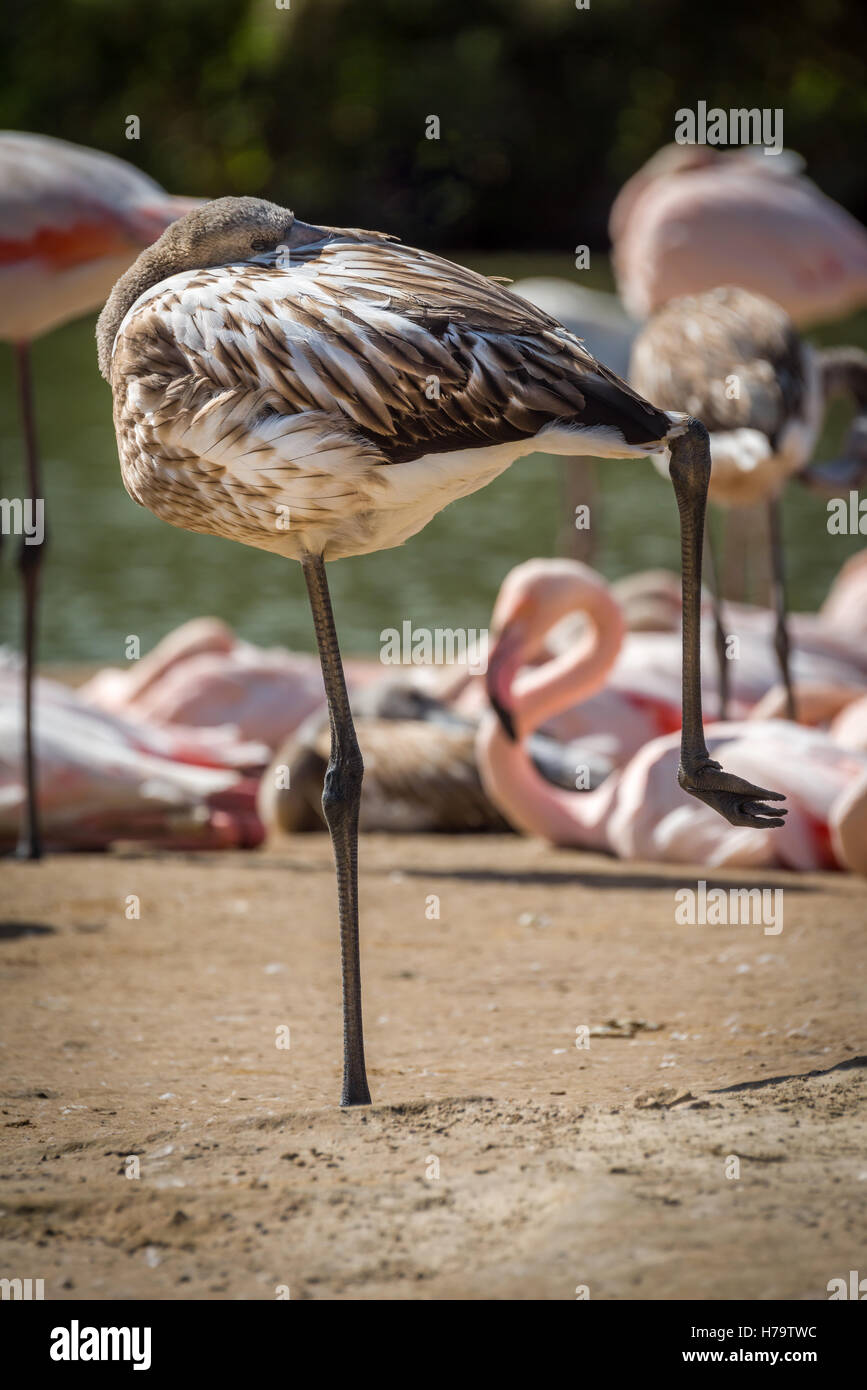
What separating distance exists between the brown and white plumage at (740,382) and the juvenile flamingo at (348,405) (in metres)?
3.03

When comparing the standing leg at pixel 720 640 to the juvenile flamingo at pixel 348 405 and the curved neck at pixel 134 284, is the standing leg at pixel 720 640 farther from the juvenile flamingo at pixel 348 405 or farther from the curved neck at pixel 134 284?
the curved neck at pixel 134 284

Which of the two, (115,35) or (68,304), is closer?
(68,304)

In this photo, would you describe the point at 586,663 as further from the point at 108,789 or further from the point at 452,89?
the point at 452,89

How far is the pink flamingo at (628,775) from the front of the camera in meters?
5.60

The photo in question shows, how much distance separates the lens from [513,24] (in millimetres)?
35969

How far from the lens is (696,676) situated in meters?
3.15

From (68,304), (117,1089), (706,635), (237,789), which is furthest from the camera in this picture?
(706,635)

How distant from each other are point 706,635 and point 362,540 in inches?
172

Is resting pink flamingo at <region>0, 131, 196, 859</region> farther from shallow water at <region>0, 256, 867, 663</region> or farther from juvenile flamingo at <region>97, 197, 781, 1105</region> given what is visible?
juvenile flamingo at <region>97, 197, 781, 1105</region>

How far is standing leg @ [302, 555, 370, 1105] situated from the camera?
329cm

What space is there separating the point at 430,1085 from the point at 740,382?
347 centimetres

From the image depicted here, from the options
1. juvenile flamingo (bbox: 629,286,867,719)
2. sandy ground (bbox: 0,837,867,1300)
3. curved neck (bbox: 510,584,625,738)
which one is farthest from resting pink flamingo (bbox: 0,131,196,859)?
juvenile flamingo (bbox: 629,286,867,719)
